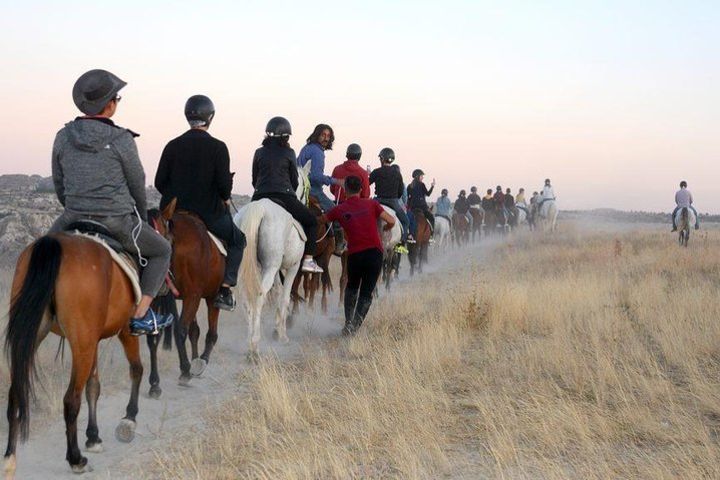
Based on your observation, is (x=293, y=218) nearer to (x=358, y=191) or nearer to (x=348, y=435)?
(x=358, y=191)

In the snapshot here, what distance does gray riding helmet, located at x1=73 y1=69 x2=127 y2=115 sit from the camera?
216 inches

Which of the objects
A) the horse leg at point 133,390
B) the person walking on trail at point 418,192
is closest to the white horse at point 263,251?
the horse leg at point 133,390

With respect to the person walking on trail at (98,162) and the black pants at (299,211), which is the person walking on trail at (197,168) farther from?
the person walking on trail at (98,162)

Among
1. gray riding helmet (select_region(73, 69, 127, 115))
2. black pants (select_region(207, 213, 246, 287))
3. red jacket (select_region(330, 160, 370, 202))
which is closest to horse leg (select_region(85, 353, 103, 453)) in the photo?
gray riding helmet (select_region(73, 69, 127, 115))

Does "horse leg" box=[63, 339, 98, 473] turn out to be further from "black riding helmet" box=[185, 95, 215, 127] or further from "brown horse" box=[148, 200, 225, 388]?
"black riding helmet" box=[185, 95, 215, 127]

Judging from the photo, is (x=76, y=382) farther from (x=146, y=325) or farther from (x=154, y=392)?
(x=154, y=392)

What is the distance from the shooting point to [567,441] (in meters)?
5.53

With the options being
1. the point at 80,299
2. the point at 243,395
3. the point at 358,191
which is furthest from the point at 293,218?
the point at 80,299

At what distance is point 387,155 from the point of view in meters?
15.1

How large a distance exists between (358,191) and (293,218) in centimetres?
111

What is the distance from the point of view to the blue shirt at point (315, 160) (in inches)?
455

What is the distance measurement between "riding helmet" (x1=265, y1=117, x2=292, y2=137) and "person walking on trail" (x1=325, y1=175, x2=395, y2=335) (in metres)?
1.12

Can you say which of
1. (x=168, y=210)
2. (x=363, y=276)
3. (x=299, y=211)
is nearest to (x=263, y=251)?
(x=299, y=211)

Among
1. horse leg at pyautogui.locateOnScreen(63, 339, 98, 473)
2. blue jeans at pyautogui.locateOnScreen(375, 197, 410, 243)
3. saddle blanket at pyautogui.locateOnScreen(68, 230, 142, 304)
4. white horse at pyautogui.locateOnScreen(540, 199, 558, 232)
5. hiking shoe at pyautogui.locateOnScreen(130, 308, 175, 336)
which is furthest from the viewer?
white horse at pyautogui.locateOnScreen(540, 199, 558, 232)
